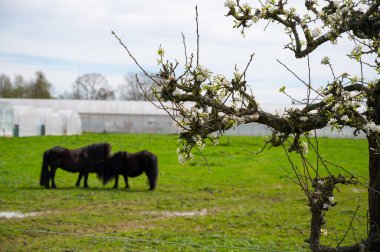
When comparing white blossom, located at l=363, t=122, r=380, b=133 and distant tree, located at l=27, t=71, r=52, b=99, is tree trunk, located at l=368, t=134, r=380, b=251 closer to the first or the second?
white blossom, located at l=363, t=122, r=380, b=133

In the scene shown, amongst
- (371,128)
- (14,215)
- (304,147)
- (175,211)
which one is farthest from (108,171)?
(371,128)

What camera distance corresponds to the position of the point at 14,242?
24.3 feet

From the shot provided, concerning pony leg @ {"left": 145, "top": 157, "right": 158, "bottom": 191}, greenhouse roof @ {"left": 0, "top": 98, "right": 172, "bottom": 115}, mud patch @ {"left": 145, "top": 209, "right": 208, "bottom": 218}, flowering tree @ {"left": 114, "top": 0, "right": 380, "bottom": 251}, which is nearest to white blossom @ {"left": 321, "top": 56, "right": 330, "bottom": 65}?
flowering tree @ {"left": 114, "top": 0, "right": 380, "bottom": 251}

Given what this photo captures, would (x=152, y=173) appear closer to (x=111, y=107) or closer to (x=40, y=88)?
(x=111, y=107)

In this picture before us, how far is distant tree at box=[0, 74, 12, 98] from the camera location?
64.9 m

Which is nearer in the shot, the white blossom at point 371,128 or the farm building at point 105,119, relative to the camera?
the white blossom at point 371,128

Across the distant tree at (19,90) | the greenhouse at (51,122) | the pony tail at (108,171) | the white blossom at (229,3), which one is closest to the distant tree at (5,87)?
the distant tree at (19,90)

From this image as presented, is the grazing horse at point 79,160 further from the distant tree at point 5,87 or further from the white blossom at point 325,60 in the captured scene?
the distant tree at point 5,87

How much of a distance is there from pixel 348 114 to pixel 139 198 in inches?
371

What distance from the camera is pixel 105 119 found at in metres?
43.9

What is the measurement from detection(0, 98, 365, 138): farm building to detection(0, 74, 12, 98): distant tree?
12182 mm

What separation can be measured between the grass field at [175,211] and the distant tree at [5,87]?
49.3 m

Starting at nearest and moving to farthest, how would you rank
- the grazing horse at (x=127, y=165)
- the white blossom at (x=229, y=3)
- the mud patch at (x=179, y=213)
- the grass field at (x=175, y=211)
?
the white blossom at (x=229, y=3) → the grass field at (x=175, y=211) → the mud patch at (x=179, y=213) → the grazing horse at (x=127, y=165)

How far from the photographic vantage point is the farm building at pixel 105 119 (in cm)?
3551
